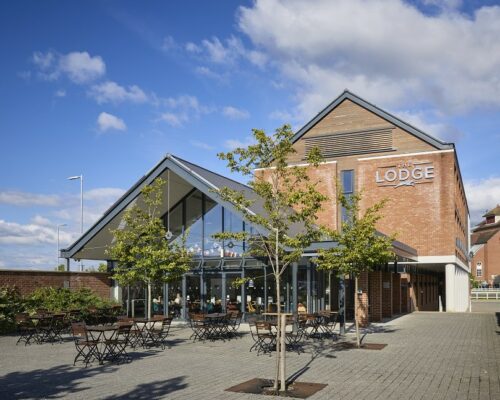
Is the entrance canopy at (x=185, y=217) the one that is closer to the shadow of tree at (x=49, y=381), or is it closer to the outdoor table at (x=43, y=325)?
the outdoor table at (x=43, y=325)

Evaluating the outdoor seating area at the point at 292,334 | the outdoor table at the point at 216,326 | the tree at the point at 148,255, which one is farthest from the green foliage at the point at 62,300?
the outdoor seating area at the point at 292,334

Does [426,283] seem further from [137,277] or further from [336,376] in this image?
[336,376]

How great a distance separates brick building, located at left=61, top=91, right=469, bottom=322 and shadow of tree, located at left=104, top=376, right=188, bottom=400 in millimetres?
9065

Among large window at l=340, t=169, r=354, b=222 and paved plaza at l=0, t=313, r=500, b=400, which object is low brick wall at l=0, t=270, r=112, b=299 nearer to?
paved plaza at l=0, t=313, r=500, b=400

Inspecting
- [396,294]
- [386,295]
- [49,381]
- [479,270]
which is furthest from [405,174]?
[479,270]

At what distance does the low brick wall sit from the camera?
760 inches

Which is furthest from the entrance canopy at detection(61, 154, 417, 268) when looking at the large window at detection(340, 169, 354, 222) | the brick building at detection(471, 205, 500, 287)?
the brick building at detection(471, 205, 500, 287)

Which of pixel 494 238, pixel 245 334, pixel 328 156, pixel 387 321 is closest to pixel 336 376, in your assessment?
pixel 245 334

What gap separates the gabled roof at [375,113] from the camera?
32.9 meters

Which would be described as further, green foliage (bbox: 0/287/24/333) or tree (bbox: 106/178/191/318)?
green foliage (bbox: 0/287/24/333)

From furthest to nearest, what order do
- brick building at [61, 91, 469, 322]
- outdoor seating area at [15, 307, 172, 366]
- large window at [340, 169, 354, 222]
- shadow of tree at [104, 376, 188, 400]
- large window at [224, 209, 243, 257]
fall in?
large window at [340, 169, 354, 222]
large window at [224, 209, 243, 257]
brick building at [61, 91, 469, 322]
outdoor seating area at [15, 307, 172, 366]
shadow of tree at [104, 376, 188, 400]

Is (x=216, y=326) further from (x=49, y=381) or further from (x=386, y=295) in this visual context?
(x=386, y=295)

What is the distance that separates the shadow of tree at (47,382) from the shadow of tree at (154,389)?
97 cm

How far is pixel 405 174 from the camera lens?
33.5m
